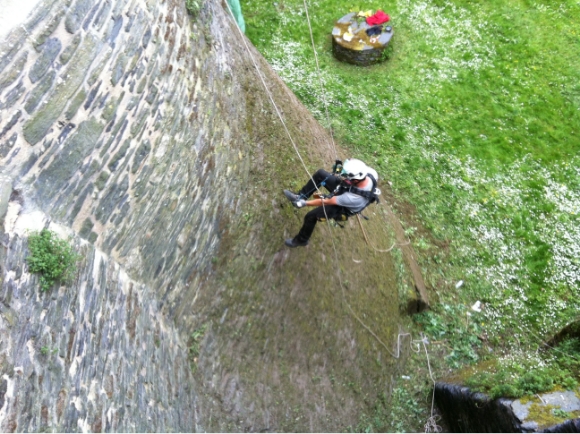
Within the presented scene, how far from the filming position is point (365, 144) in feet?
31.9

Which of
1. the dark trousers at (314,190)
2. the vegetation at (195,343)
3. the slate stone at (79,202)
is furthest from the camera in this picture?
the dark trousers at (314,190)

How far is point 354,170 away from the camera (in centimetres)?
546

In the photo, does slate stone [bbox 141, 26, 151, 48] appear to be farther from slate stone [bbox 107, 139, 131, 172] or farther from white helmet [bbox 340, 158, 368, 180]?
white helmet [bbox 340, 158, 368, 180]

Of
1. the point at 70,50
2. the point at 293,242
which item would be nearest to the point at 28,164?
the point at 70,50

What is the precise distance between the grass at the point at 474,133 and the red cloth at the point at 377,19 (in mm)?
637

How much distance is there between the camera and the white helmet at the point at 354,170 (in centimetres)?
545

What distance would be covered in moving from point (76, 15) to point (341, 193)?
3485 millimetres

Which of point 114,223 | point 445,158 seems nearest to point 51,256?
point 114,223

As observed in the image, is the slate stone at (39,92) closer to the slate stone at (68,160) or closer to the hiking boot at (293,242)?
the slate stone at (68,160)

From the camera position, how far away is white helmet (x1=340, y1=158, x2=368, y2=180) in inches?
215

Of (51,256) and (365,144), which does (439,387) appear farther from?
(51,256)

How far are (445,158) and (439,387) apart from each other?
16.0 ft

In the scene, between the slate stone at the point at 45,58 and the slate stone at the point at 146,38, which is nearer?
the slate stone at the point at 45,58

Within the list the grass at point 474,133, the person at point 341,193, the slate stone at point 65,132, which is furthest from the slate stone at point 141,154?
the grass at point 474,133
